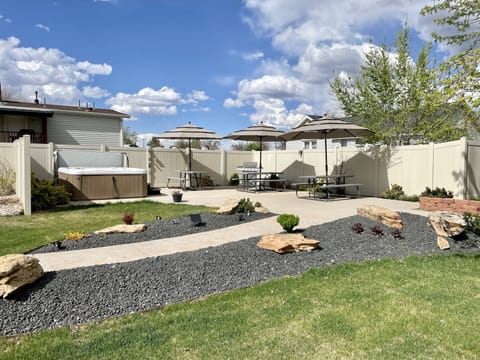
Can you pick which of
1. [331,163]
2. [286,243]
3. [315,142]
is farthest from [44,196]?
[315,142]

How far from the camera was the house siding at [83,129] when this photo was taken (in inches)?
717

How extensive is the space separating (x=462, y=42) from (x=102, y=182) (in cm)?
952

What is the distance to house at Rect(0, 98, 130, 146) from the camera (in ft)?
52.1

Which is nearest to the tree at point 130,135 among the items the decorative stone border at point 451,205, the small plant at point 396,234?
the decorative stone border at point 451,205

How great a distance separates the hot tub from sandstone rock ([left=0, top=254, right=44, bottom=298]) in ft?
23.4

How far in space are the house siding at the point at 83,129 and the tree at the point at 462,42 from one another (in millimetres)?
17214

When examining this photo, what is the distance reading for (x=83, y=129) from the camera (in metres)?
19.1

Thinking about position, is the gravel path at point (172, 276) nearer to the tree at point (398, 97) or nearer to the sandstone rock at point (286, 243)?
the sandstone rock at point (286, 243)

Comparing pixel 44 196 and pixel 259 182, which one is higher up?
pixel 259 182

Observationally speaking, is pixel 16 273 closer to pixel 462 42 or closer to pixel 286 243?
pixel 286 243

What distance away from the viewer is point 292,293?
10.8 feet

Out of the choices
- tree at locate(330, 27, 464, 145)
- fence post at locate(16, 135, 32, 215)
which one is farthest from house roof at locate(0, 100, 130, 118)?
tree at locate(330, 27, 464, 145)

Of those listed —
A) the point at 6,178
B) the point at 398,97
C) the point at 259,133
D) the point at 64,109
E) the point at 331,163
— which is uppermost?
the point at 64,109

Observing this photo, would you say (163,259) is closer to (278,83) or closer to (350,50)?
(350,50)
